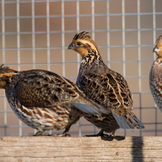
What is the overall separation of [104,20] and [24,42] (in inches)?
48.7

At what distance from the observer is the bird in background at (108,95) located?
2.77m

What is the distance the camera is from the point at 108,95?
2.95 m

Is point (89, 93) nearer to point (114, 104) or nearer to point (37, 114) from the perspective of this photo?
point (114, 104)

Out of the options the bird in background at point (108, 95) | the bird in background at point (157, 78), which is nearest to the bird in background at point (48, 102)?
the bird in background at point (108, 95)

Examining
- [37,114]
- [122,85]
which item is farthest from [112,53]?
[37,114]

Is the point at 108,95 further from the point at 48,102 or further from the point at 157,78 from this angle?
the point at 157,78

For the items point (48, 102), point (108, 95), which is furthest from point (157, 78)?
point (48, 102)

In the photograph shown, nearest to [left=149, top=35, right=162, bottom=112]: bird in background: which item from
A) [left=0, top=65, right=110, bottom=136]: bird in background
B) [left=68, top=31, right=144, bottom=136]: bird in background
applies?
[left=68, top=31, right=144, bottom=136]: bird in background

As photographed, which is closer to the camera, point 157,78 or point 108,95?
point 108,95

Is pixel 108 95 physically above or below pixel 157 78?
below

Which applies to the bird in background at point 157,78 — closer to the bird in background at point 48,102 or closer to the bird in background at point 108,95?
the bird in background at point 108,95

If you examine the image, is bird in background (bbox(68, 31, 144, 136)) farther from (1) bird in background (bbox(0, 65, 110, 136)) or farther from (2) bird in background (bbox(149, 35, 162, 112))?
(2) bird in background (bbox(149, 35, 162, 112))

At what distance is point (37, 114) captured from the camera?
2883 mm

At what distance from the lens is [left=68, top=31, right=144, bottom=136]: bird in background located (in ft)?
9.10
